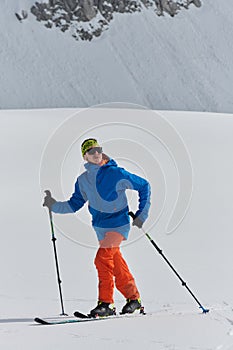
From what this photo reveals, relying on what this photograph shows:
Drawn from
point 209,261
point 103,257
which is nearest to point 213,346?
point 103,257

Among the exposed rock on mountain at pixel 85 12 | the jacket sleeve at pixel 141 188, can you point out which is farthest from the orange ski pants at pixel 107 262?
the exposed rock on mountain at pixel 85 12

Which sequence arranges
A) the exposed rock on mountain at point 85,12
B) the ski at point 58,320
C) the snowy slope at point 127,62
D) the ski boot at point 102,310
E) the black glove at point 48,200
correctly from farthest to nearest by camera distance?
the exposed rock on mountain at point 85,12, the snowy slope at point 127,62, the black glove at point 48,200, the ski boot at point 102,310, the ski at point 58,320

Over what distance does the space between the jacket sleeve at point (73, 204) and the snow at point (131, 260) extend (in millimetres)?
863

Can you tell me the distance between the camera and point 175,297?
577cm

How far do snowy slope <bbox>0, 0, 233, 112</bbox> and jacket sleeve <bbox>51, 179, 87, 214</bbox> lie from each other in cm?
5311

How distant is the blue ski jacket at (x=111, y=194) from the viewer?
5.02 m

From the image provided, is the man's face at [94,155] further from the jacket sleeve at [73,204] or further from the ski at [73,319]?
the ski at [73,319]

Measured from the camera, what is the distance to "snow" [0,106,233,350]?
3.87 metres

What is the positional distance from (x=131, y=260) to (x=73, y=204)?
205 centimetres

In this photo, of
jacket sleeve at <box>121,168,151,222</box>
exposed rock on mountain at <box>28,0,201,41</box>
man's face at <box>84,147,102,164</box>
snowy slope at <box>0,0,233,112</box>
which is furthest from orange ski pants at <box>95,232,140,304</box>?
exposed rock on mountain at <box>28,0,201,41</box>

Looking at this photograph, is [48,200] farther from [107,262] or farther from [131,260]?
[131,260]

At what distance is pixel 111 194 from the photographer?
16.6 ft

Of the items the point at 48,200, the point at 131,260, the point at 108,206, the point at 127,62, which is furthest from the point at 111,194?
the point at 127,62

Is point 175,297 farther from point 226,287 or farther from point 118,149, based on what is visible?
point 118,149
